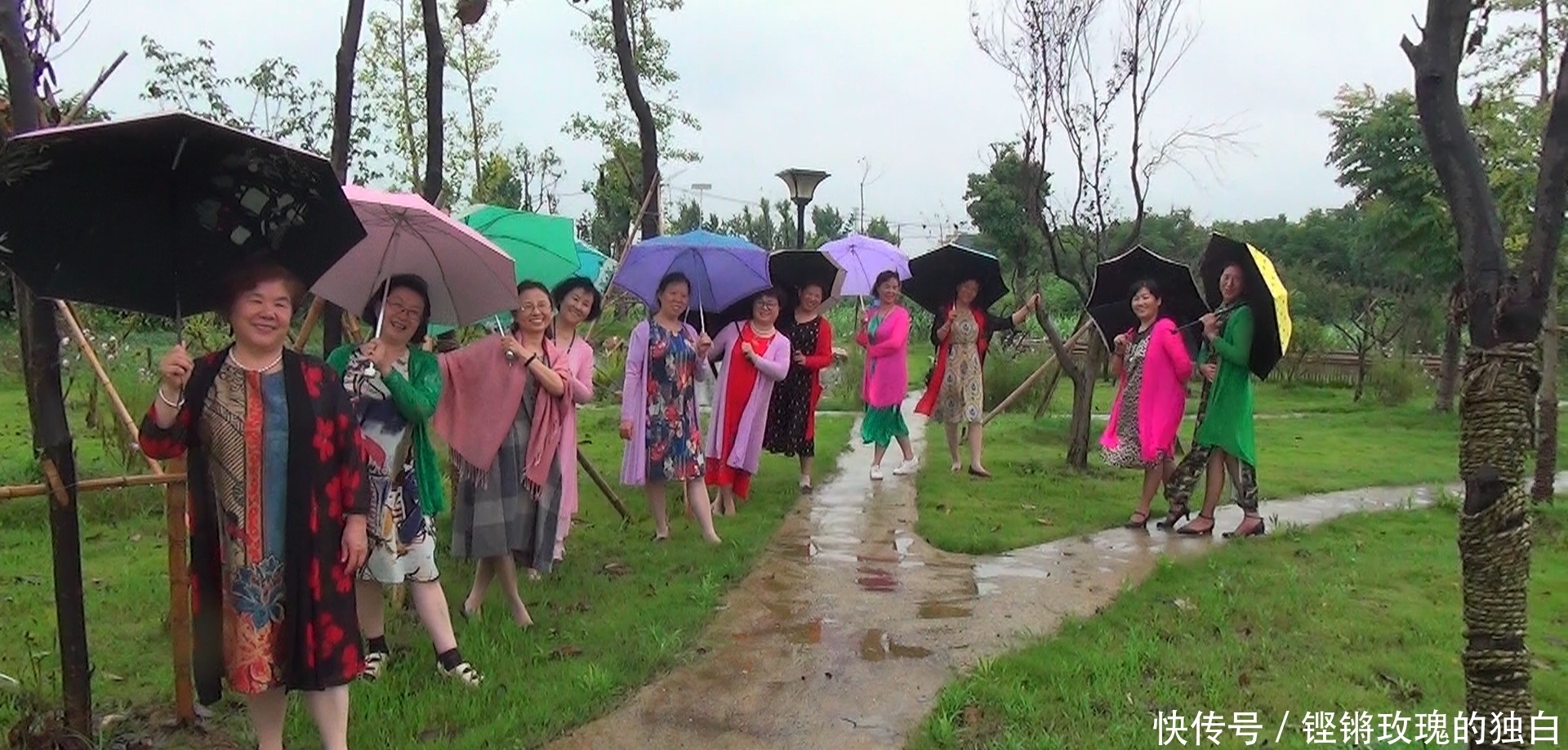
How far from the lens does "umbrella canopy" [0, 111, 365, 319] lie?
2.92 m

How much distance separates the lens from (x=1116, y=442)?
731 centimetres

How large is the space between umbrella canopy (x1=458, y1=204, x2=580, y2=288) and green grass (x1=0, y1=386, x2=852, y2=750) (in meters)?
1.57

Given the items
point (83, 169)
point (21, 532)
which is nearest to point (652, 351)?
point (83, 169)

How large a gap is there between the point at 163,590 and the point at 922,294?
593cm

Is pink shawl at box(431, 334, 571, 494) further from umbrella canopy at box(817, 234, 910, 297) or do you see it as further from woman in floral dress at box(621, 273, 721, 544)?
umbrella canopy at box(817, 234, 910, 297)

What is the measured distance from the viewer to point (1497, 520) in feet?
9.47

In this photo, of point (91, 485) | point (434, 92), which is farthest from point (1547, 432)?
point (91, 485)

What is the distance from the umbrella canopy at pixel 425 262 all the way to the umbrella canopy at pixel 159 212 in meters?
0.68

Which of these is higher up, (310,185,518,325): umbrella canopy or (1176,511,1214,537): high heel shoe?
(310,185,518,325): umbrella canopy

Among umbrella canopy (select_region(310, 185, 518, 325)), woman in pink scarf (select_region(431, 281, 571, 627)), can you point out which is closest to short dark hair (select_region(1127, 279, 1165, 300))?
woman in pink scarf (select_region(431, 281, 571, 627))

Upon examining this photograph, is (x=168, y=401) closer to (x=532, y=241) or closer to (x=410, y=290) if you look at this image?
(x=410, y=290)

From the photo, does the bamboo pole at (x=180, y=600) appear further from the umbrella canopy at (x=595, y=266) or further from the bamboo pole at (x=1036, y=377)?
the bamboo pole at (x=1036, y=377)

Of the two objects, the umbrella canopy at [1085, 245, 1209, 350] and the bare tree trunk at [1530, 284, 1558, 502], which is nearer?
the umbrella canopy at [1085, 245, 1209, 350]

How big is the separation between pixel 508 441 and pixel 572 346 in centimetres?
73
